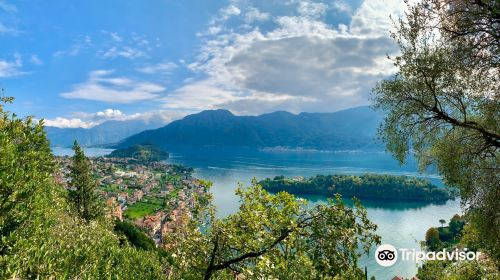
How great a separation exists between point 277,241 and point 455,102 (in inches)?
295

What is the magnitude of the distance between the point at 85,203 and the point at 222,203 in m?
63.4

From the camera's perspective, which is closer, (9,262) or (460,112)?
(9,262)

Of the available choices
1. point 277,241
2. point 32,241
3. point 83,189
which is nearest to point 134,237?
point 83,189

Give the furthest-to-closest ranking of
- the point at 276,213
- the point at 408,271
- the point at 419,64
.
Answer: the point at 408,271, the point at 419,64, the point at 276,213

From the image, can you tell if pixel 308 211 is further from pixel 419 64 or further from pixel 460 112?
pixel 460 112

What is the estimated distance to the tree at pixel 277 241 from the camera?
588 cm

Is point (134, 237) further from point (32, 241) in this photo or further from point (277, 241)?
point (277, 241)

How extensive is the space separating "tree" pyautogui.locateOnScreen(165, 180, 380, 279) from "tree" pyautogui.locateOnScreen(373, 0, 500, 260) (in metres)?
5.14

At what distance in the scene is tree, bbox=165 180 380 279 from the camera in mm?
5883

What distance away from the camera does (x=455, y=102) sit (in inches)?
391

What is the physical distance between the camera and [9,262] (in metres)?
8.71

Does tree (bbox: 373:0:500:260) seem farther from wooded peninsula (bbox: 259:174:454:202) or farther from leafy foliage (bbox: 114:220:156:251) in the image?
wooded peninsula (bbox: 259:174:454:202)

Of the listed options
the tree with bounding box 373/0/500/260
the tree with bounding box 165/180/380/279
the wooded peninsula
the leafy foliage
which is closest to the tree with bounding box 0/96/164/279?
the tree with bounding box 165/180/380/279

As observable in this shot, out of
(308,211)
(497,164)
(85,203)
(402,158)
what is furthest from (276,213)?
(85,203)
